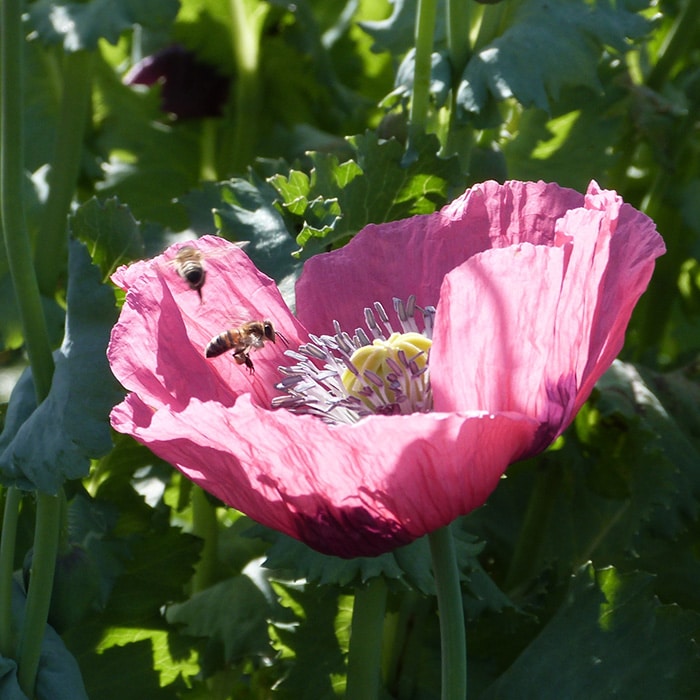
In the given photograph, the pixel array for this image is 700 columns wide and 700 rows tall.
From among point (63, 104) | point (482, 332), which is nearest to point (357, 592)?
point (482, 332)

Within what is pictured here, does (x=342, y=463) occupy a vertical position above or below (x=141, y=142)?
above

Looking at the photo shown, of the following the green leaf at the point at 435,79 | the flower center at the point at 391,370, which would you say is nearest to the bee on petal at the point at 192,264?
the flower center at the point at 391,370

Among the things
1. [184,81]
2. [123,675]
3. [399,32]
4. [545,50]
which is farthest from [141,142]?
[123,675]

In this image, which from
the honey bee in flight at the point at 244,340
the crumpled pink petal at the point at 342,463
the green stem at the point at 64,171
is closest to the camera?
the crumpled pink petal at the point at 342,463

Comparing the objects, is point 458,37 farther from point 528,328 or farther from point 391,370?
point 528,328

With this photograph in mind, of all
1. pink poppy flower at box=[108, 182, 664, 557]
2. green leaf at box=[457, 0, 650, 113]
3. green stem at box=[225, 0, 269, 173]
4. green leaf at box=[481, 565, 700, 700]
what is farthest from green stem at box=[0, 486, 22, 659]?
green stem at box=[225, 0, 269, 173]

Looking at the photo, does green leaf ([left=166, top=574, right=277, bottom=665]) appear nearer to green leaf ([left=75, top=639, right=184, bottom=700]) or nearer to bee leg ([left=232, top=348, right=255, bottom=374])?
green leaf ([left=75, top=639, right=184, bottom=700])

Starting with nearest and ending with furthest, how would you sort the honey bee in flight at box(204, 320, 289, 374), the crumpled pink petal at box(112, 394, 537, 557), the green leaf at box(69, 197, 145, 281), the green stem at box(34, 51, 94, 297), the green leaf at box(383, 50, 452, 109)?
the crumpled pink petal at box(112, 394, 537, 557), the honey bee in flight at box(204, 320, 289, 374), the green leaf at box(69, 197, 145, 281), the green leaf at box(383, 50, 452, 109), the green stem at box(34, 51, 94, 297)

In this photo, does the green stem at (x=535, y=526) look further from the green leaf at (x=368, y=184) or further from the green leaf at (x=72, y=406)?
the green leaf at (x=72, y=406)
